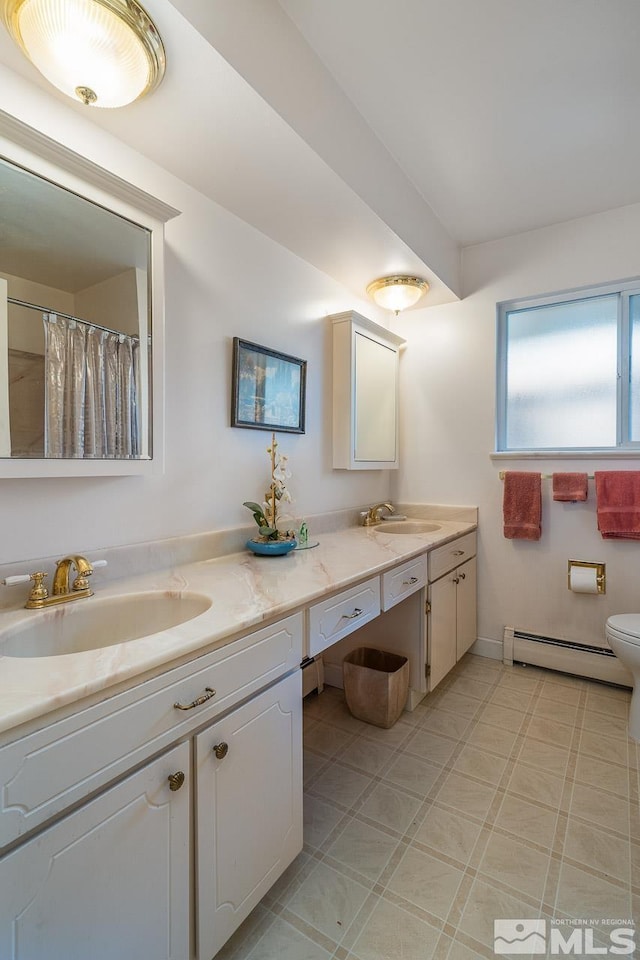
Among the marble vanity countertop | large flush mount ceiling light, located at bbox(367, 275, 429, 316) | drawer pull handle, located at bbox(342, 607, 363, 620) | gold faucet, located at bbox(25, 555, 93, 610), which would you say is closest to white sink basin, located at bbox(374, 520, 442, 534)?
the marble vanity countertop

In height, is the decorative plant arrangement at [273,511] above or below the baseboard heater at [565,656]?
above

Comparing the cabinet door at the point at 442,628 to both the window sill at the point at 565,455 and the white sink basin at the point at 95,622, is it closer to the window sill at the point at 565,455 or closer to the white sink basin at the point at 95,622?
the window sill at the point at 565,455

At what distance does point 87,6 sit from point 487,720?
268 centimetres

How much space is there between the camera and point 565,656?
2.35 meters

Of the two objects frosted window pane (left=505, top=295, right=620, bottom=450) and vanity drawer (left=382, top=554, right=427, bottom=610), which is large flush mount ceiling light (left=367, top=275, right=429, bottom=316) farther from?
vanity drawer (left=382, top=554, right=427, bottom=610)

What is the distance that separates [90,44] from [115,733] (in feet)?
4.71

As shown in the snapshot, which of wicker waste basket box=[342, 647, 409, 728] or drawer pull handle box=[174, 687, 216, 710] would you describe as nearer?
drawer pull handle box=[174, 687, 216, 710]

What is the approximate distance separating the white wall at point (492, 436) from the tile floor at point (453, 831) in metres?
0.52

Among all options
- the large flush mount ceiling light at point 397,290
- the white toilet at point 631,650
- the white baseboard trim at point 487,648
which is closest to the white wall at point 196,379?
the large flush mount ceiling light at point 397,290

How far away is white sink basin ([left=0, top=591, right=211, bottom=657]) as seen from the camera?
0.98 m

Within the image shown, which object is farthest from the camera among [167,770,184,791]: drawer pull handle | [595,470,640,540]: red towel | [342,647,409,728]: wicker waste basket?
[595,470,640,540]: red towel

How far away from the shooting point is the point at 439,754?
1730 mm

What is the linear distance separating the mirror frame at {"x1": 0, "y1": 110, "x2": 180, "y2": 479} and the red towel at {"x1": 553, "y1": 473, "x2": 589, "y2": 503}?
200 centimetres

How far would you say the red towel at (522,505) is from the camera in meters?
2.36
